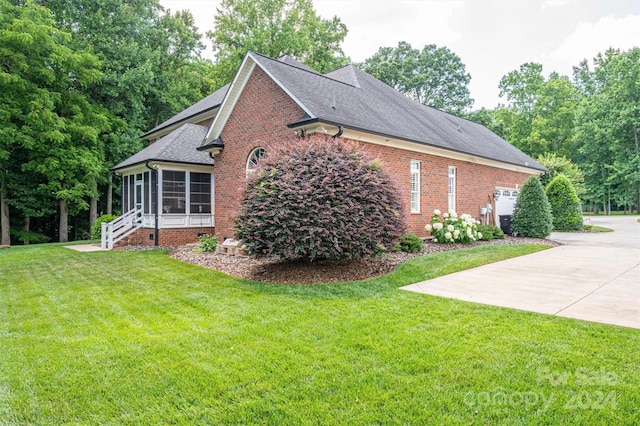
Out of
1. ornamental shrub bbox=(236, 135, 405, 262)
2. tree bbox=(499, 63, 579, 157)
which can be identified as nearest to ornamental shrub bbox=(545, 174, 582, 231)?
ornamental shrub bbox=(236, 135, 405, 262)

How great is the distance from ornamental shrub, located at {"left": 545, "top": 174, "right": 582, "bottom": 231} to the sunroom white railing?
66.9ft

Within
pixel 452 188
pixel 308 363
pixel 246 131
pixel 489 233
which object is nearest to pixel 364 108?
pixel 246 131

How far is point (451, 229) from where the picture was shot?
12078mm

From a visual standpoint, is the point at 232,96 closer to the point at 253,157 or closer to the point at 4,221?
the point at 253,157

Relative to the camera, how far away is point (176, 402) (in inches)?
110

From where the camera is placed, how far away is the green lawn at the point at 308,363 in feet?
8.62

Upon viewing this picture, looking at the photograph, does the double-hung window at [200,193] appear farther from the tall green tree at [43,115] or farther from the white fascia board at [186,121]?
the tall green tree at [43,115]

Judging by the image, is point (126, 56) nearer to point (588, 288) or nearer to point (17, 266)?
point (17, 266)

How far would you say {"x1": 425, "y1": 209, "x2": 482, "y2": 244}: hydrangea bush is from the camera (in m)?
12.2

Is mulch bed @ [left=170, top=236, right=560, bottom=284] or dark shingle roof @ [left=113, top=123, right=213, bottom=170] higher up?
dark shingle roof @ [left=113, top=123, right=213, bottom=170]

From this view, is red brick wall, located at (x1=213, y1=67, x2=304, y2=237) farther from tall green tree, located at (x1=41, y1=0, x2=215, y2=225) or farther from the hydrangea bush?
tall green tree, located at (x1=41, y1=0, x2=215, y2=225)

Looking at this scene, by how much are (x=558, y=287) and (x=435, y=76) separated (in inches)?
1579

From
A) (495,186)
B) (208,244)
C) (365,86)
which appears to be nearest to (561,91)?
(495,186)

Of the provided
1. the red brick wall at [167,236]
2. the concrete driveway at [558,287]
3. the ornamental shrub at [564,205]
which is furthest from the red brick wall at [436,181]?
the red brick wall at [167,236]
